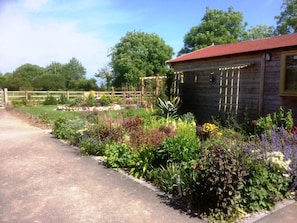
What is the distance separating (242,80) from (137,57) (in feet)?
93.4

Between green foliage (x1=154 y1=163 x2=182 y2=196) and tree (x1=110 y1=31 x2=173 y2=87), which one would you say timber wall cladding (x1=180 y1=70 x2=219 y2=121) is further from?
tree (x1=110 y1=31 x2=173 y2=87)

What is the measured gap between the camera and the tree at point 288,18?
2758 centimetres

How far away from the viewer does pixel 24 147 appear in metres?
6.63

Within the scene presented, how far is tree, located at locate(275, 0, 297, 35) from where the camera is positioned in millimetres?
27581

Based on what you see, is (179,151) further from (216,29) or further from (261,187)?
(216,29)

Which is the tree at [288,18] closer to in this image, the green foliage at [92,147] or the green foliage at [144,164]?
the green foliage at [92,147]

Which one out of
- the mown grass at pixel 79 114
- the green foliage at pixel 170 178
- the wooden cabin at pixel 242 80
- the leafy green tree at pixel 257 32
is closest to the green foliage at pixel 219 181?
the green foliage at pixel 170 178

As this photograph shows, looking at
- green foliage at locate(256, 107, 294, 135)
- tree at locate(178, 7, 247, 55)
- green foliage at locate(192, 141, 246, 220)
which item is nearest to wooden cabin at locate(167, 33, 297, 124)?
green foliage at locate(256, 107, 294, 135)

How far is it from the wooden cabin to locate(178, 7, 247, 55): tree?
824 inches

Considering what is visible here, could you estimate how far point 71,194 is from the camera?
376 centimetres

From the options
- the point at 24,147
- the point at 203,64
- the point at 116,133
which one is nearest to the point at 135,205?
the point at 116,133

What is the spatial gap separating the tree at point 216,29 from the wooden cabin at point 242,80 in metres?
20.9

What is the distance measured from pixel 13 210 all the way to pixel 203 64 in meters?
8.80

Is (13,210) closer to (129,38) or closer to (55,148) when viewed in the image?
(55,148)
